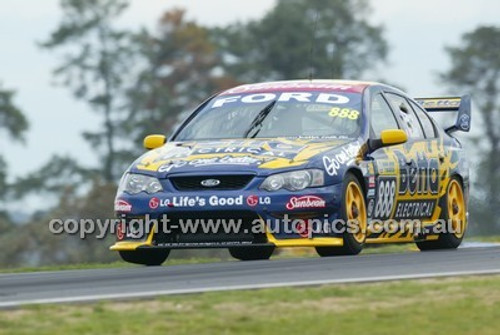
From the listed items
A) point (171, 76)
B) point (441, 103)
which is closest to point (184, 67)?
point (171, 76)

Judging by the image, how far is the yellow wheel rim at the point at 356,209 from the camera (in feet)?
39.2

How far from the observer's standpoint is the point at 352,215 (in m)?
12.0

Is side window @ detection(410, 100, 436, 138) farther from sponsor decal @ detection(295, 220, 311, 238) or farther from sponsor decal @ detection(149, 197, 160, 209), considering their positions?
sponsor decal @ detection(149, 197, 160, 209)

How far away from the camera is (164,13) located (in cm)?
6819

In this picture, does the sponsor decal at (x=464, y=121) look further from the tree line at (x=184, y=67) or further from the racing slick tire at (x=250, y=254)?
the tree line at (x=184, y=67)

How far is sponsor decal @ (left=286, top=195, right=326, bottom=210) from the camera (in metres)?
11.6

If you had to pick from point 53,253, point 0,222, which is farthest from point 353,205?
point 0,222

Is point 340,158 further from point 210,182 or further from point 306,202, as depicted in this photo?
point 210,182

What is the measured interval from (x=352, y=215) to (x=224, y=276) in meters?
2.45

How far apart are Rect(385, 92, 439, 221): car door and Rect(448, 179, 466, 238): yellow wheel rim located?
0.36 meters

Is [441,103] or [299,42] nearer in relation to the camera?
[441,103]

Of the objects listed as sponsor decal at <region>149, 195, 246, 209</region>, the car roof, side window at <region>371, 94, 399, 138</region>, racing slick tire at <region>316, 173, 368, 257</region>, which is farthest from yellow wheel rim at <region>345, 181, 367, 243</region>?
the car roof

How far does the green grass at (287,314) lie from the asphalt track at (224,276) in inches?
15.2

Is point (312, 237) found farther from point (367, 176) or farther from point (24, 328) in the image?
point (24, 328)
